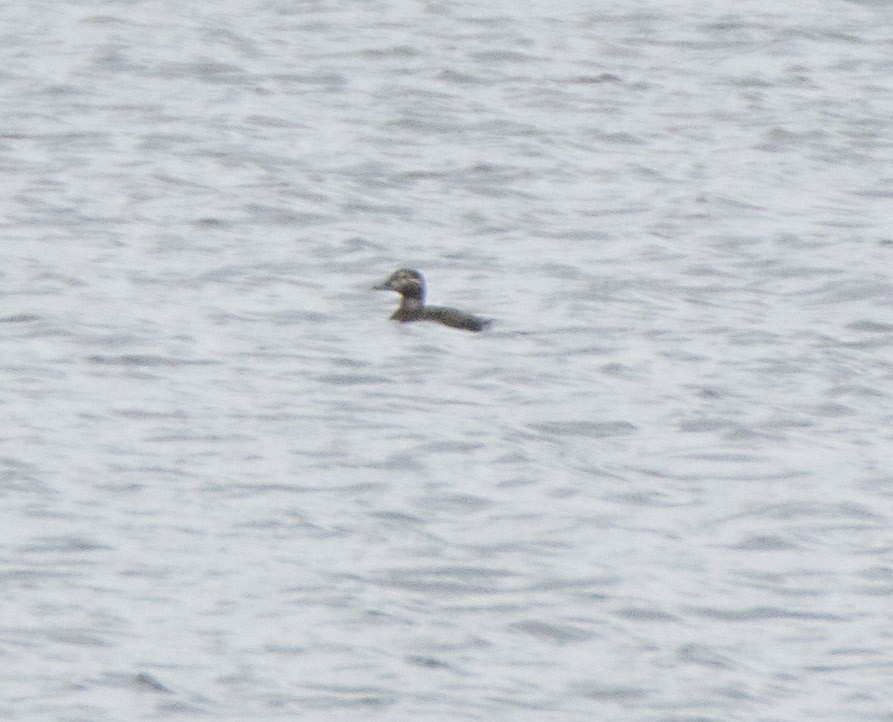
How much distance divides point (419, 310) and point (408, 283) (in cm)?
20

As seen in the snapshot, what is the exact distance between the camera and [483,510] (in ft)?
40.3

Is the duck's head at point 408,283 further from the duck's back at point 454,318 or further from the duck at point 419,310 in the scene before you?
the duck's back at point 454,318

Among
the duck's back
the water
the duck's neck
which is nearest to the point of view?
the water

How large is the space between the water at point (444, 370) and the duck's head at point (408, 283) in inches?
8.5

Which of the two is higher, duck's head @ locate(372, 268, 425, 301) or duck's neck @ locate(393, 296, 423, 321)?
duck's head @ locate(372, 268, 425, 301)

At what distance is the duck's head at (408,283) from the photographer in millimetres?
15992

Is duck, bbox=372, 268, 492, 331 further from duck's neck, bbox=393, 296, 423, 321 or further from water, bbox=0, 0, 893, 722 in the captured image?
water, bbox=0, 0, 893, 722

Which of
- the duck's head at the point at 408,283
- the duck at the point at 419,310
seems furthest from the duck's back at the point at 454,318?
the duck's head at the point at 408,283

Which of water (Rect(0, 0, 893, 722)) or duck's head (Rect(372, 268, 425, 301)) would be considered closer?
water (Rect(0, 0, 893, 722))

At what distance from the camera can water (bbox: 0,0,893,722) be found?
10.4 metres

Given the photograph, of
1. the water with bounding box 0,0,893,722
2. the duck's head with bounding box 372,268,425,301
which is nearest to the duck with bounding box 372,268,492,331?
the duck's head with bounding box 372,268,425,301

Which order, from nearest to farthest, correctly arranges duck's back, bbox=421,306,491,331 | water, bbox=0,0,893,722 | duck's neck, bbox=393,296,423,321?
water, bbox=0,0,893,722, duck's back, bbox=421,306,491,331, duck's neck, bbox=393,296,423,321

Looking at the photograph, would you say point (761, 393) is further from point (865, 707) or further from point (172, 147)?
point (172, 147)

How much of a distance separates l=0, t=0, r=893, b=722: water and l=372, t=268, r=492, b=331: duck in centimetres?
10
